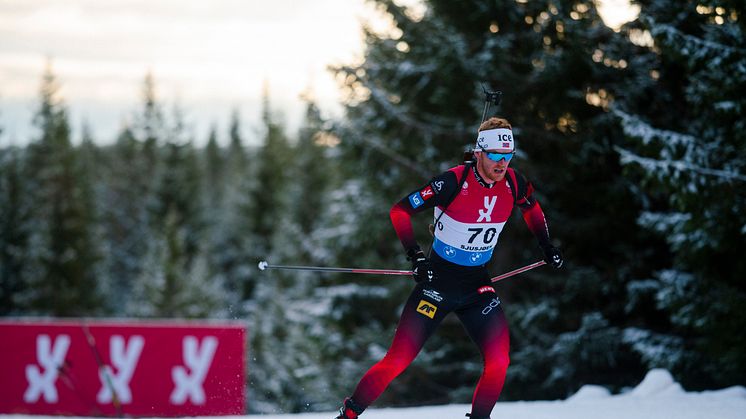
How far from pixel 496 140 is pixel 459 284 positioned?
108cm

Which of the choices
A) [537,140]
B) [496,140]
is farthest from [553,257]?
[537,140]

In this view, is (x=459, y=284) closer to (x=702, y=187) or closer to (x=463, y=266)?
(x=463, y=266)

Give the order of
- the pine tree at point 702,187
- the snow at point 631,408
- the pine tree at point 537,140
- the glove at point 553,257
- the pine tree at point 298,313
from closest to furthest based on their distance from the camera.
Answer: the glove at point 553,257 → the snow at point 631,408 → the pine tree at point 702,187 → the pine tree at point 537,140 → the pine tree at point 298,313

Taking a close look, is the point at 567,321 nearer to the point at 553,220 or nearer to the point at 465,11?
the point at 553,220

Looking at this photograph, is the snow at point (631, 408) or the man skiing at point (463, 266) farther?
the snow at point (631, 408)

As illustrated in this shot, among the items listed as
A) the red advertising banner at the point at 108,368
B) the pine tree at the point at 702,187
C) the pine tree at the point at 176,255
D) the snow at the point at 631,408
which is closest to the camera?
the snow at the point at 631,408

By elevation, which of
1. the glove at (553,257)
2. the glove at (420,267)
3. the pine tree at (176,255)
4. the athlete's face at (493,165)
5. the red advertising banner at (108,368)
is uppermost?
the athlete's face at (493,165)

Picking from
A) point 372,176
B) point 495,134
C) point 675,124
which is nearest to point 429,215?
point 372,176

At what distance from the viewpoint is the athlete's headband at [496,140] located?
5.48 metres

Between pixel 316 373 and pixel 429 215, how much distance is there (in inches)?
265

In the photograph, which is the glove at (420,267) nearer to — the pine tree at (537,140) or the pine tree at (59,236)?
the pine tree at (537,140)

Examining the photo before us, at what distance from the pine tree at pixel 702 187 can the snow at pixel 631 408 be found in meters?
1.66

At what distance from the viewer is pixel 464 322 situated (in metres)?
5.68

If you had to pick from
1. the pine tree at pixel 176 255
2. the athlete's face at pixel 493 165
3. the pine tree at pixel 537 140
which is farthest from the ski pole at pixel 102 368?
the pine tree at pixel 176 255
